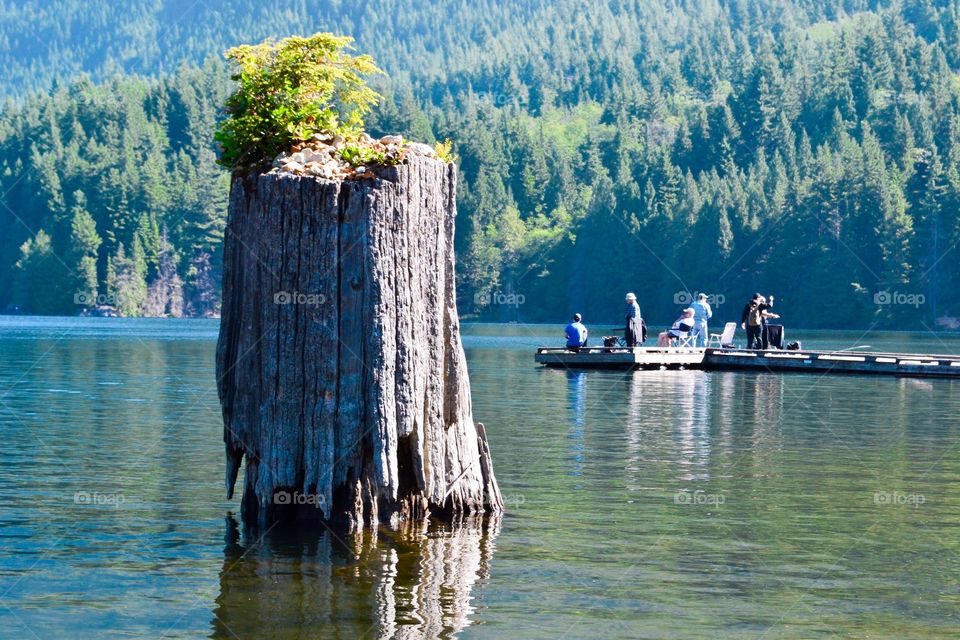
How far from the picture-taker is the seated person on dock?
54625 millimetres

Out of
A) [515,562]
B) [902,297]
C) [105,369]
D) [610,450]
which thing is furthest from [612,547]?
[902,297]

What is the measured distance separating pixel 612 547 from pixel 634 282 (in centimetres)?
15799

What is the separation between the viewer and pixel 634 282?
17412cm
